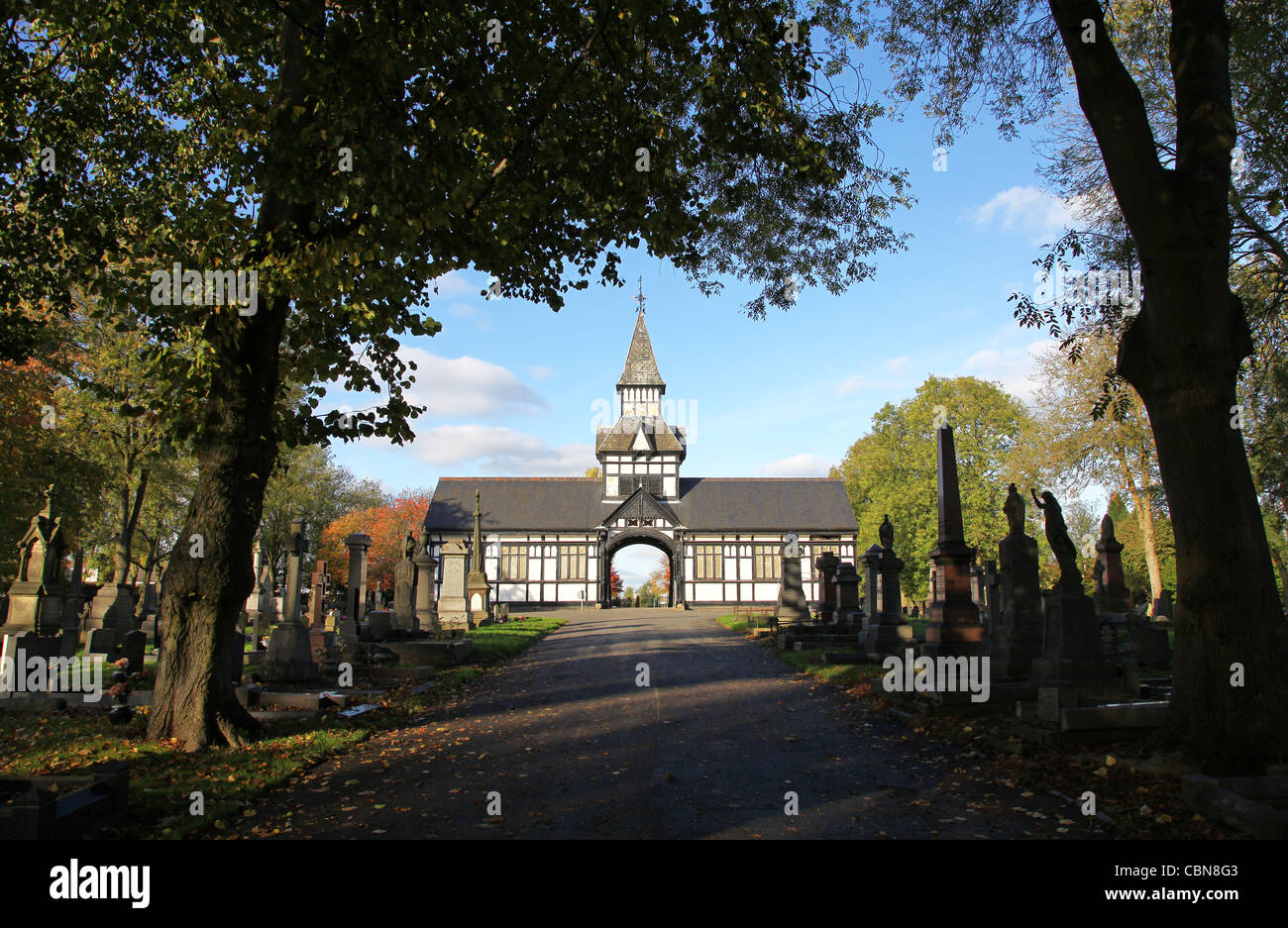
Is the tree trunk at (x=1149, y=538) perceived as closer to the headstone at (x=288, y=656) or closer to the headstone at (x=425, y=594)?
the headstone at (x=425, y=594)

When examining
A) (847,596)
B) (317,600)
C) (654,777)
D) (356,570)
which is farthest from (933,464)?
(654,777)

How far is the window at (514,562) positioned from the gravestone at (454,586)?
2562 centimetres

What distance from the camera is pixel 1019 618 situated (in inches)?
434

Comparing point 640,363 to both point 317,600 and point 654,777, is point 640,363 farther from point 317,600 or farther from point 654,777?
point 654,777

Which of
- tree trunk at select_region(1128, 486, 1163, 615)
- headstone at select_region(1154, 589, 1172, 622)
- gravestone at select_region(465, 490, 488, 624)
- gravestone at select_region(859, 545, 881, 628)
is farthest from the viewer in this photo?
gravestone at select_region(465, 490, 488, 624)

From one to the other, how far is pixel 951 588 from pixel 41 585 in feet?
53.8

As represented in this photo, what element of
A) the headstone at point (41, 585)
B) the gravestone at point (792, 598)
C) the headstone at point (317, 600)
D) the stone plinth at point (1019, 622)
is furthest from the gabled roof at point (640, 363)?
the stone plinth at point (1019, 622)

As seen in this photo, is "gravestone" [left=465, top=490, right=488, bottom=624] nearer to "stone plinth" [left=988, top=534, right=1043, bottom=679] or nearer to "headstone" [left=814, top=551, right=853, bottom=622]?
"headstone" [left=814, top=551, right=853, bottom=622]

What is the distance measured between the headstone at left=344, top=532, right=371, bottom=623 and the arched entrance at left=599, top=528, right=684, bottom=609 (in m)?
30.0

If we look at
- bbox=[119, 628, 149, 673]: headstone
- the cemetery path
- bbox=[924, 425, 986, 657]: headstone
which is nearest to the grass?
the cemetery path

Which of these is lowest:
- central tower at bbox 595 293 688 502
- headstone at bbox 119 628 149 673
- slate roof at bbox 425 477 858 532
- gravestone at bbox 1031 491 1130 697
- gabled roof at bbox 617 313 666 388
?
headstone at bbox 119 628 149 673

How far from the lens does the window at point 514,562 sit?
51.3 m

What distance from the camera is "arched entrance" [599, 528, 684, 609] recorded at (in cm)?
5088

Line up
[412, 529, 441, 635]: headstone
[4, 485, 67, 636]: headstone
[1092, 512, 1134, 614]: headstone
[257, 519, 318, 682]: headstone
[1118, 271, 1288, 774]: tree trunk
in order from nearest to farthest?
[1118, 271, 1288, 774]: tree trunk
[257, 519, 318, 682]: headstone
[4, 485, 67, 636]: headstone
[412, 529, 441, 635]: headstone
[1092, 512, 1134, 614]: headstone
